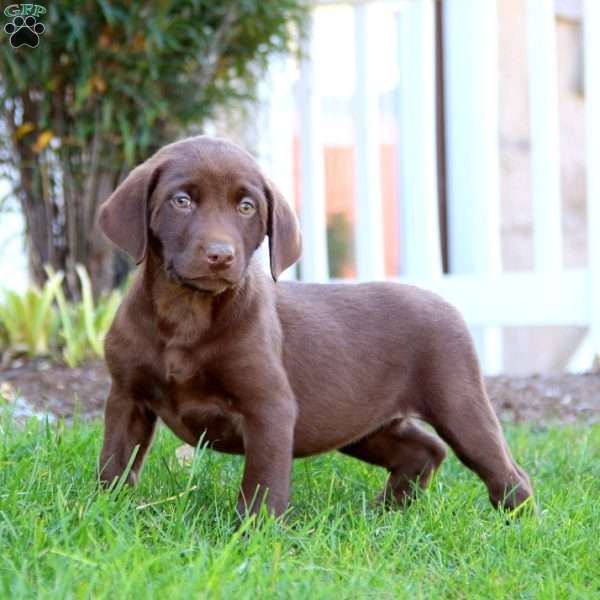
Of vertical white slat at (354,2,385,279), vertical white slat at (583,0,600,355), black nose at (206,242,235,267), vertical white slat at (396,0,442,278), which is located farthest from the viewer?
vertical white slat at (354,2,385,279)

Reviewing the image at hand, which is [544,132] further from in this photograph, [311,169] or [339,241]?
[339,241]

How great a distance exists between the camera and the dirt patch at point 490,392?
544cm

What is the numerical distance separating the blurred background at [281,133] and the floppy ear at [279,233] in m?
3.22

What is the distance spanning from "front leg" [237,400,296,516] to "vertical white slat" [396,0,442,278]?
4.53m

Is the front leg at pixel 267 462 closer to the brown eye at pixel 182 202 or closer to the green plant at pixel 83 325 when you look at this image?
the brown eye at pixel 182 202

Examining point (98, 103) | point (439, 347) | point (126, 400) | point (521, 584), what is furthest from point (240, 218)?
point (98, 103)

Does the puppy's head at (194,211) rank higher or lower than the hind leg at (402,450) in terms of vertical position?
higher

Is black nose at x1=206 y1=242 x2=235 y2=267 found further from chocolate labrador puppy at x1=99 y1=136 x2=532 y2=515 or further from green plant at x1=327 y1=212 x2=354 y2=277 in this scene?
green plant at x1=327 y1=212 x2=354 y2=277

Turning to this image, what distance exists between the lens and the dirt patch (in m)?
5.44

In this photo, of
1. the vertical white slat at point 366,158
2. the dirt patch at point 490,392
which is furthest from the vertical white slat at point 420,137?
the dirt patch at point 490,392

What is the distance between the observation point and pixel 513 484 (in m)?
3.64

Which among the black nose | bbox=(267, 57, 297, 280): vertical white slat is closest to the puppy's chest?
the black nose

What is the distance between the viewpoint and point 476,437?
3.65 m

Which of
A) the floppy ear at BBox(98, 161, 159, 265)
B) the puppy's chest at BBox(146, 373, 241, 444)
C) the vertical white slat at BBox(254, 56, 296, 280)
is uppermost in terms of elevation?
the vertical white slat at BBox(254, 56, 296, 280)
